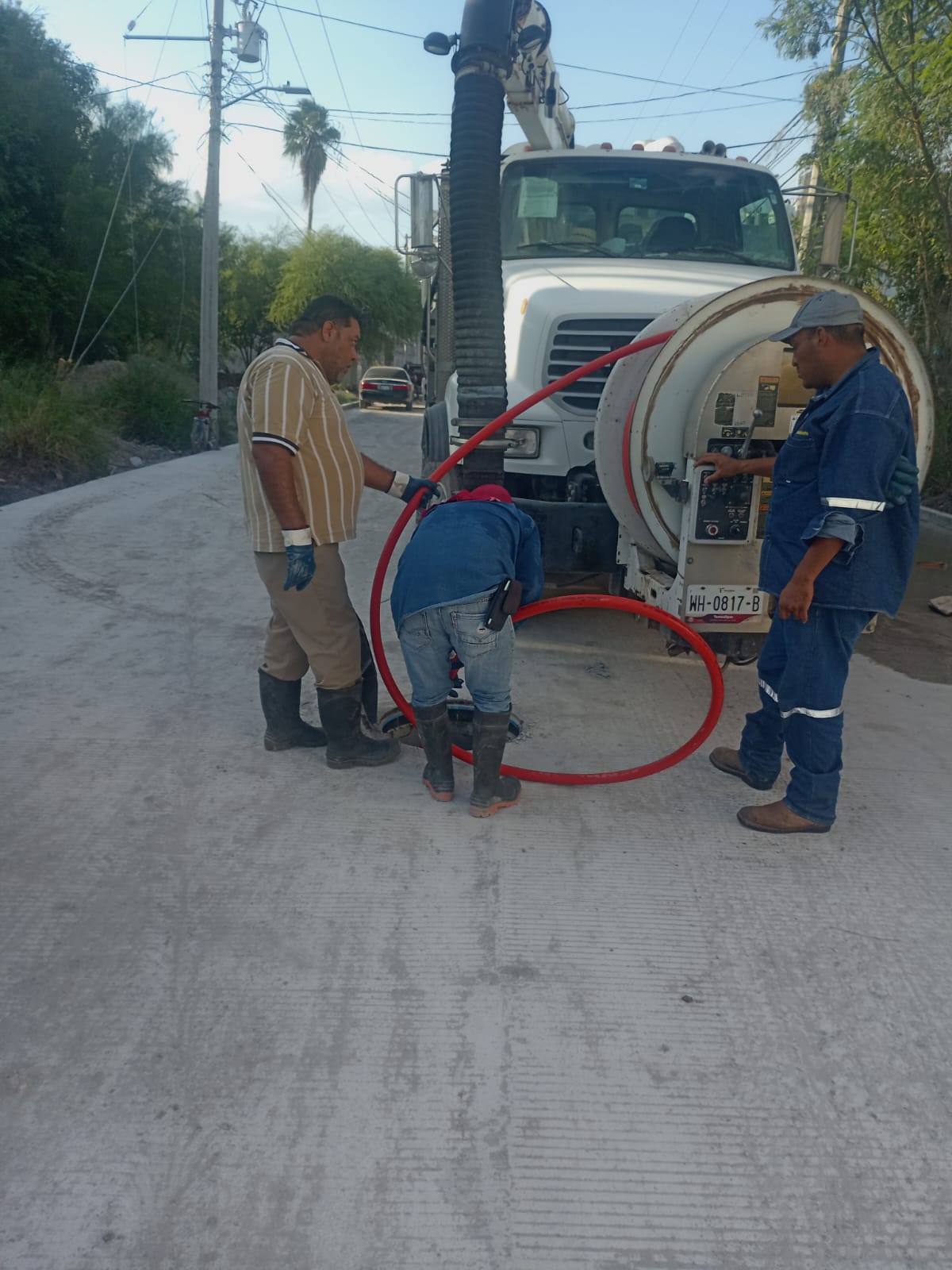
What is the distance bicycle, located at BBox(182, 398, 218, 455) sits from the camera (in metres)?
17.0

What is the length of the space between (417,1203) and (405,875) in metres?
1.33

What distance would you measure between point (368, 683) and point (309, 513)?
0.94m

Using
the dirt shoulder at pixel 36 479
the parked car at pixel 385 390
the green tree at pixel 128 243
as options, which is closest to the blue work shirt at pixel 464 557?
the dirt shoulder at pixel 36 479

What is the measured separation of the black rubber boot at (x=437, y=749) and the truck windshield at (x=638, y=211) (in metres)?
3.93

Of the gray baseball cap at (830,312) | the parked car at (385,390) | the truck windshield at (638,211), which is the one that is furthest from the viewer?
the parked car at (385,390)

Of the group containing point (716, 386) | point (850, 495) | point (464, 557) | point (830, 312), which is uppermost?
point (830, 312)

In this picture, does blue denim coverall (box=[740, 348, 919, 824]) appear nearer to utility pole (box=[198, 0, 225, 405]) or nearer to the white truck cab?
the white truck cab

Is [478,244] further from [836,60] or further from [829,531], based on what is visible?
[836,60]

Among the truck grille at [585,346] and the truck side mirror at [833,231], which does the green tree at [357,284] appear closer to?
the truck side mirror at [833,231]

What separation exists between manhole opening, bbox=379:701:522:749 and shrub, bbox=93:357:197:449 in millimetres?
12337

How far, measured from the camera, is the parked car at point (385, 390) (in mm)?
32438

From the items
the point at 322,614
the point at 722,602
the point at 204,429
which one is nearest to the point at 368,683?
the point at 322,614

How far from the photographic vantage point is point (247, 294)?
128 feet

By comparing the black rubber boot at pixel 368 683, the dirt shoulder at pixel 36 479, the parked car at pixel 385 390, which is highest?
the parked car at pixel 385 390
